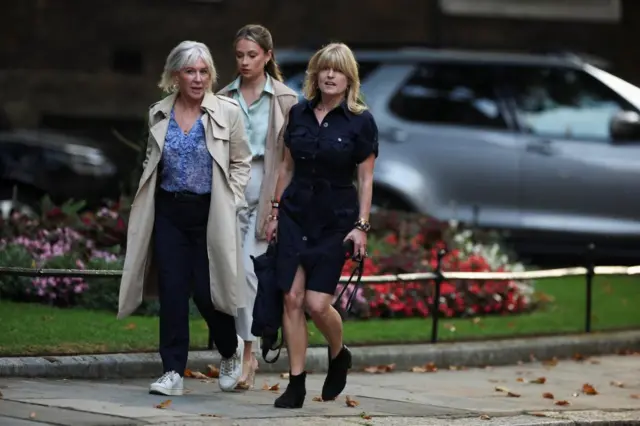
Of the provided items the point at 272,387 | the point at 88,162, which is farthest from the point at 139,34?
the point at 272,387

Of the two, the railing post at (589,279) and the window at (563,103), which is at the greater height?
the window at (563,103)

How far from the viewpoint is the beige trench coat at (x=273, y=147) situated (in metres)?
9.98

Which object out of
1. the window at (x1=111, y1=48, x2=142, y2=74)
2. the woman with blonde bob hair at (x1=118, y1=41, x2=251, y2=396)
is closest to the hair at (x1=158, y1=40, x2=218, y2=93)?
the woman with blonde bob hair at (x1=118, y1=41, x2=251, y2=396)

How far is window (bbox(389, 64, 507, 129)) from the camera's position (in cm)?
1645

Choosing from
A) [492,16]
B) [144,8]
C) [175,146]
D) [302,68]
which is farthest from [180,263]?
[492,16]

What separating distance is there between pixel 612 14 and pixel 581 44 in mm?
659

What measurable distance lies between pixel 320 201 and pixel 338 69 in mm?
694

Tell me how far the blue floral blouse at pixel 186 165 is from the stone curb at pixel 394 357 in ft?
4.55

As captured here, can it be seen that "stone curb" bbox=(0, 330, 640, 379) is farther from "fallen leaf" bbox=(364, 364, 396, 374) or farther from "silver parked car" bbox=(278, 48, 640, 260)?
"silver parked car" bbox=(278, 48, 640, 260)

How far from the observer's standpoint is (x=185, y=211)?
960 cm

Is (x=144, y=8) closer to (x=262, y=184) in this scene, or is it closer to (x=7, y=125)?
(x=7, y=125)

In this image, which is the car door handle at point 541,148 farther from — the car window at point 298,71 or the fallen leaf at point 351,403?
the fallen leaf at point 351,403

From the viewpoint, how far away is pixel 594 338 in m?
13.2

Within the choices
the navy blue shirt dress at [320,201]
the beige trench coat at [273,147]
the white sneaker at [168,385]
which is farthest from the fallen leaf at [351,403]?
the beige trench coat at [273,147]
